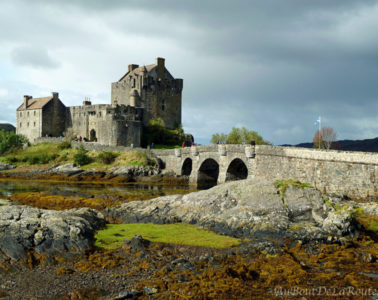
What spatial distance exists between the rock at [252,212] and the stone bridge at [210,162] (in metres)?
15.0

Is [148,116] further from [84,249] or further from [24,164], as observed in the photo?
[84,249]

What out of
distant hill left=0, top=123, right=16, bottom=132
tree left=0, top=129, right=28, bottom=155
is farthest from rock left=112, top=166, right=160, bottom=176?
distant hill left=0, top=123, right=16, bottom=132

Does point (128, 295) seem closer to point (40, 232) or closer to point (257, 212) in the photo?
point (40, 232)

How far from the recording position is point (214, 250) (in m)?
16.3

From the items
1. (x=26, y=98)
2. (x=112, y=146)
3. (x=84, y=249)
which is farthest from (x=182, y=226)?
(x=26, y=98)

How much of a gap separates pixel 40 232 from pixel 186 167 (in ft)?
126

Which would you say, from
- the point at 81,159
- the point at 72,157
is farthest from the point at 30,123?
the point at 81,159

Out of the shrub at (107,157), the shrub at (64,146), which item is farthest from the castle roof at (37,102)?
the shrub at (107,157)

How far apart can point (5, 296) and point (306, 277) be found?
383 inches

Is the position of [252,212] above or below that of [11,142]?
below

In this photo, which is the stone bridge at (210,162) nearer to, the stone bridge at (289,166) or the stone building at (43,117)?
the stone bridge at (289,166)

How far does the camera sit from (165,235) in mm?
18672

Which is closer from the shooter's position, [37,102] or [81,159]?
[81,159]

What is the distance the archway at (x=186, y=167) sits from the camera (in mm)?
52750
